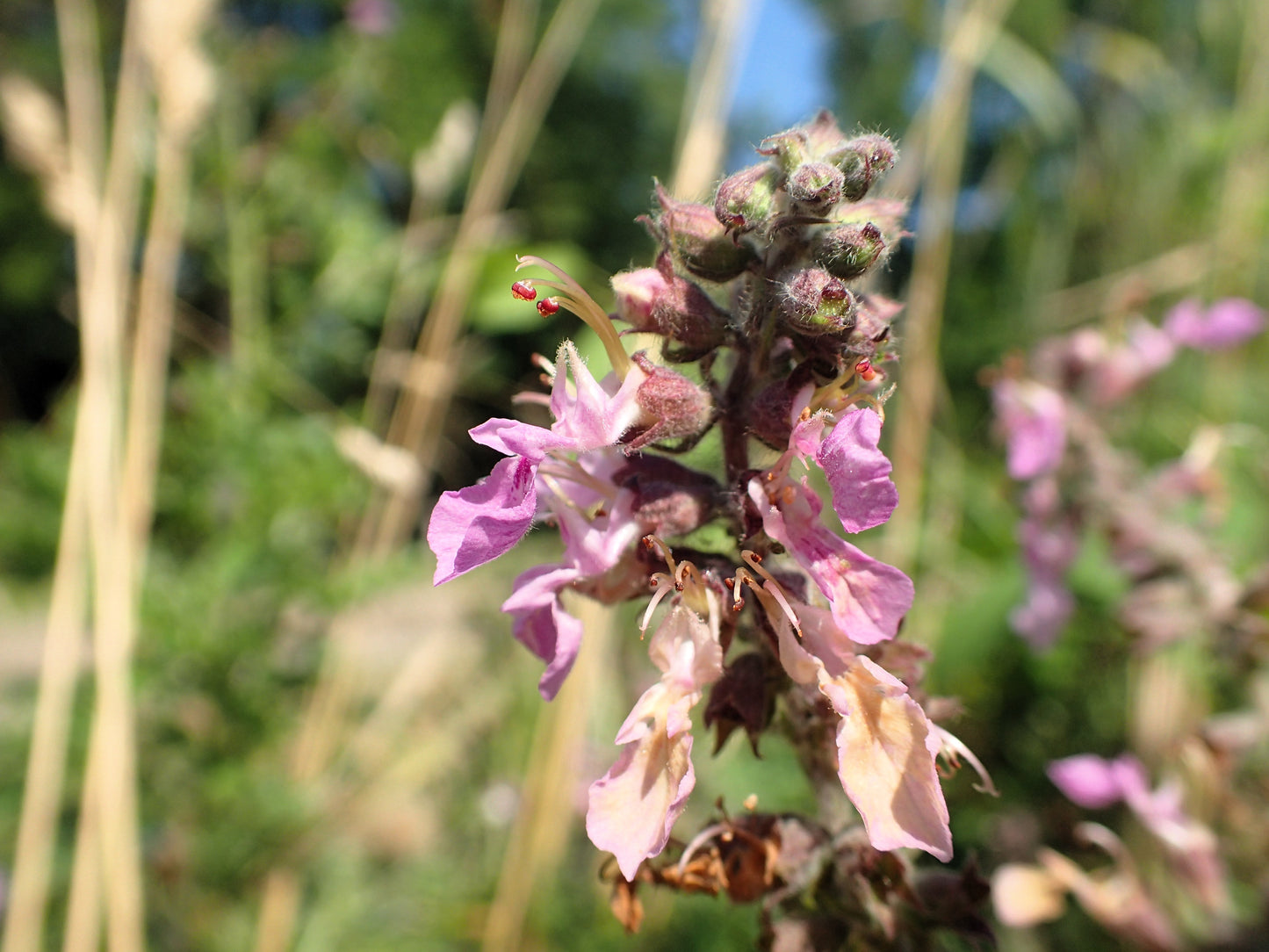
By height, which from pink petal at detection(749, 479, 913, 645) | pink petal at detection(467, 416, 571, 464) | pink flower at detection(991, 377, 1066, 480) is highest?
pink flower at detection(991, 377, 1066, 480)

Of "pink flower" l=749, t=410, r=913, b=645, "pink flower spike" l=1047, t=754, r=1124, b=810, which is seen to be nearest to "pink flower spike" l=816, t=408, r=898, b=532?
"pink flower" l=749, t=410, r=913, b=645

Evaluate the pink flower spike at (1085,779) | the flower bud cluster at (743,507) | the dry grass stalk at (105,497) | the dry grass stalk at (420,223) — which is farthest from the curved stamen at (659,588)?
the dry grass stalk at (420,223)

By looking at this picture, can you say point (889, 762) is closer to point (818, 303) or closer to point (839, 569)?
point (839, 569)

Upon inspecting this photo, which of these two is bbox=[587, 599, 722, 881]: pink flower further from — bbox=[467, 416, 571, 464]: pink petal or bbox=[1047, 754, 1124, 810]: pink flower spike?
bbox=[1047, 754, 1124, 810]: pink flower spike

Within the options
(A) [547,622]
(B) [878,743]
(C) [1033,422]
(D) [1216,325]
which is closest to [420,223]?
(C) [1033,422]

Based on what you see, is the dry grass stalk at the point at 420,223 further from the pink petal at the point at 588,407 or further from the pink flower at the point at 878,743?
the pink flower at the point at 878,743

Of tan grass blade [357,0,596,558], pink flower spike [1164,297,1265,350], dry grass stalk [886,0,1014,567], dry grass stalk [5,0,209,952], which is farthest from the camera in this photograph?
tan grass blade [357,0,596,558]

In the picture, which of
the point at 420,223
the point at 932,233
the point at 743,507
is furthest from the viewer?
the point at 420,223

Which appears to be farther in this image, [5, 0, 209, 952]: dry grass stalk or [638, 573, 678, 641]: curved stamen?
[5, 0, 209, 952]: dry grass stalk
